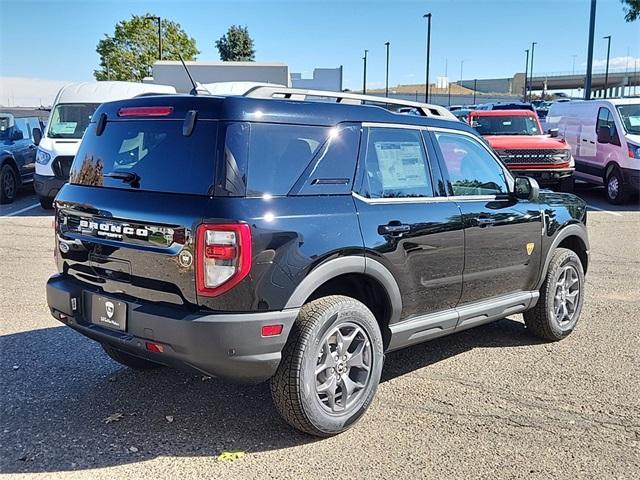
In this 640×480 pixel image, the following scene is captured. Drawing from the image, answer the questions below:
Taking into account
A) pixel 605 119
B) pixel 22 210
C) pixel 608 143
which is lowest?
pixel 22 210

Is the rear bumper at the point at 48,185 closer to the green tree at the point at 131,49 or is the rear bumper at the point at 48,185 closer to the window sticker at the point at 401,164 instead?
the window sticker at the point at 401,164

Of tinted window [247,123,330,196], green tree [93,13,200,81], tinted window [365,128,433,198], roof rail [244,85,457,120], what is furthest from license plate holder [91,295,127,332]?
green tree [93,13,200,81]

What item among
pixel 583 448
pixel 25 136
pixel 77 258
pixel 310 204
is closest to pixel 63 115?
pixel 25 136

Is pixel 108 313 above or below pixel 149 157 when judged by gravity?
below

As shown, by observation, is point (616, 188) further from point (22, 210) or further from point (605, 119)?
point (22, 210)

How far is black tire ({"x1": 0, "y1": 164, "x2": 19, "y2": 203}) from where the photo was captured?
1289cm

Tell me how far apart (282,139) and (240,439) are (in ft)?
5.54

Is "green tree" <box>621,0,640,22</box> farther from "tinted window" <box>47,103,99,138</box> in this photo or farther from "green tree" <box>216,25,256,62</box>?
"green tree" <box>216,25,256,62</box>

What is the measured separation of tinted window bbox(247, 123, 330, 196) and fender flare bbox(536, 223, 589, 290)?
97.9 inches

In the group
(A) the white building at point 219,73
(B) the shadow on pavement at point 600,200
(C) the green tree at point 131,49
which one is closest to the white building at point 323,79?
(C) the green tree at point 131,49

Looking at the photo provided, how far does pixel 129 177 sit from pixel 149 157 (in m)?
0.17

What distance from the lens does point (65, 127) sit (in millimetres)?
12344

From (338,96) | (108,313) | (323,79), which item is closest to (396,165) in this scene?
(338,96)

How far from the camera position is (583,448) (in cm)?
346
